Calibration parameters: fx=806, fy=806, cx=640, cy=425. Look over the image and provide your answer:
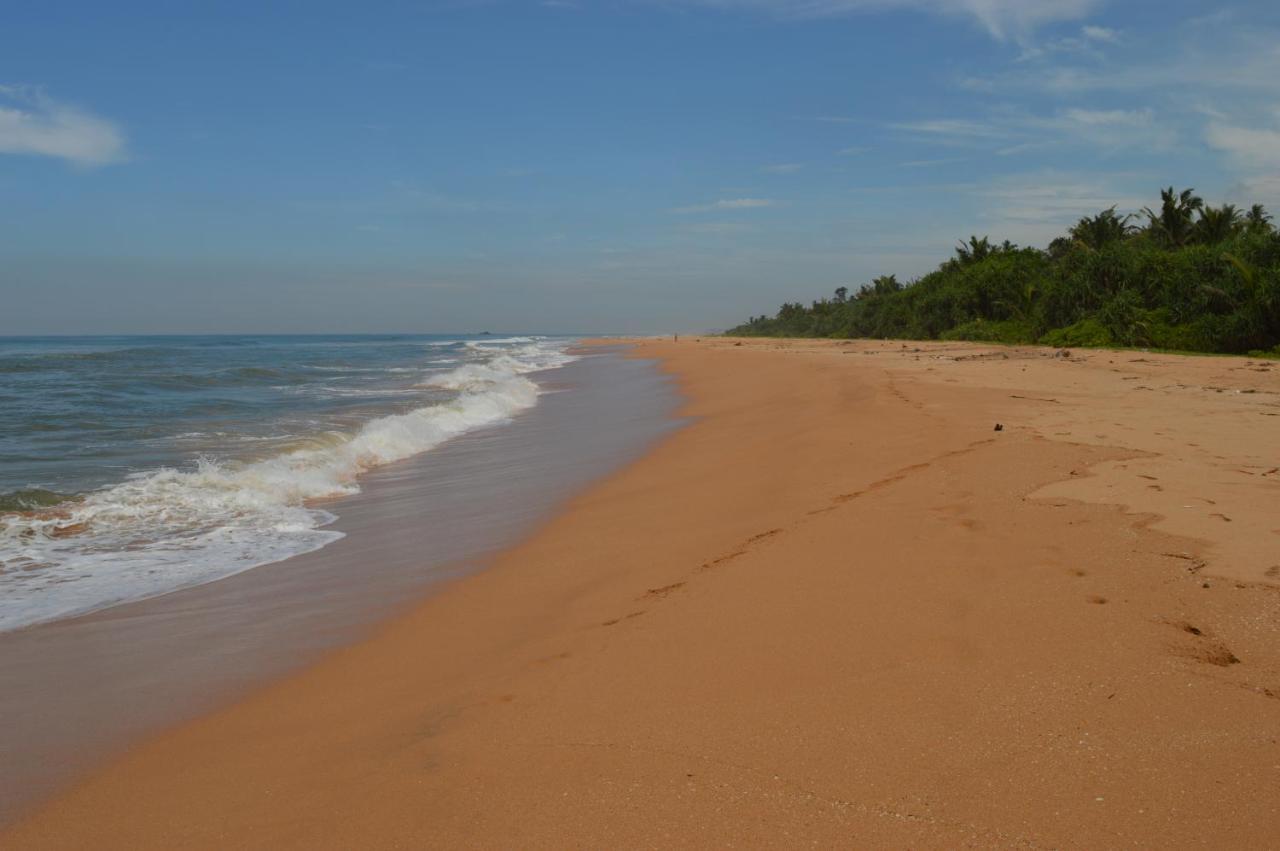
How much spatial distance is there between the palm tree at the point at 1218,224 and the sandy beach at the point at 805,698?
3472 centimetres

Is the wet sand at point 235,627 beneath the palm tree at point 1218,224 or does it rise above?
beneath

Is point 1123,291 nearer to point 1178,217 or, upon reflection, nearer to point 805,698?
point 1178,217

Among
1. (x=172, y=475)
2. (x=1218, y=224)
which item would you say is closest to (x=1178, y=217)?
(x=1218, y=224)

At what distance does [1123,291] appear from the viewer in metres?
29.0

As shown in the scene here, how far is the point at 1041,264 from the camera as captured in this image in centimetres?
4066

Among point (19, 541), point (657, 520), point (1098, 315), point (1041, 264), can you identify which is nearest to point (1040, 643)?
point (657, 520)

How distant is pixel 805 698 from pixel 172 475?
26.5ft

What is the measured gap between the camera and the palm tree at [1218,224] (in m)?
33.5

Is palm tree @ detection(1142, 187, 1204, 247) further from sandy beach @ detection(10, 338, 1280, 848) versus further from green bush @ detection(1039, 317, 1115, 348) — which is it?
sandy beach @ detection(10, 338, 1280, 848)

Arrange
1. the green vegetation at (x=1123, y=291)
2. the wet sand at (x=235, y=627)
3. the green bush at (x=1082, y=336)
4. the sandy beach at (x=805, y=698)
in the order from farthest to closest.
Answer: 1. the green bush at (x=1082, y=336)
2. the green vegetation at (x=1123, y=291)
3. the wet sand at (x=235, y=627)
4. the sandy beach at (x=805, y=698)

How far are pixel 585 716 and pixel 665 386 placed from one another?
2068 cm

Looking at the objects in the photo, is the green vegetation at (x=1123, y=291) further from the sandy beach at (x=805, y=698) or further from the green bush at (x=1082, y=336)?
the sandy beach at (x=805, y=698)

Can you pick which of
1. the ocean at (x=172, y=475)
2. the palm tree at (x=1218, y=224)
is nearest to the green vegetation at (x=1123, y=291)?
the palm tree at (x=1218, y=224)

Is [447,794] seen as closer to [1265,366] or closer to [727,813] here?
[727,813]
